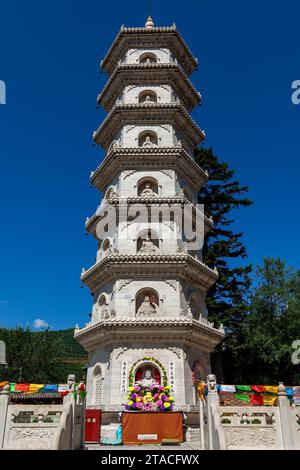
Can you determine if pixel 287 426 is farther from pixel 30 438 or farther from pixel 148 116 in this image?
pixel 148 116

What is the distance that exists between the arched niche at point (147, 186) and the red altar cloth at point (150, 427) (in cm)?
1250

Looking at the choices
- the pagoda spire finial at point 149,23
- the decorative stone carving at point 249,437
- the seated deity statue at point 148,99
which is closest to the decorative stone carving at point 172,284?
the decorative stone carving at point 249,437

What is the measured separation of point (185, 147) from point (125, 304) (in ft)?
39.0

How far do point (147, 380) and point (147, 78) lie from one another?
64.9 feet

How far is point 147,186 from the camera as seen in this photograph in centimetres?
2377

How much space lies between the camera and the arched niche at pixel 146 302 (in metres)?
20.2

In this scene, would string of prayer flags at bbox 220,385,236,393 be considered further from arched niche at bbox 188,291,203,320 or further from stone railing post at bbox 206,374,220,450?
stone railing post at bbox 206,374,220,450

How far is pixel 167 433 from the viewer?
50.8ft

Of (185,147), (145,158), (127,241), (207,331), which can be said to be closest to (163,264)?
(127,241)

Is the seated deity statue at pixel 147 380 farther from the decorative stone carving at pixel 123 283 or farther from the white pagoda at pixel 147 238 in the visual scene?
the decorative stone carving at pixel 123 283

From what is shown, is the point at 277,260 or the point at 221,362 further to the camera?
the point at 277,260

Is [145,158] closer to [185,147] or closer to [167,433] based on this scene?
[185,147]

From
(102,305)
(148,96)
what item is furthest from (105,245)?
(148,96)
